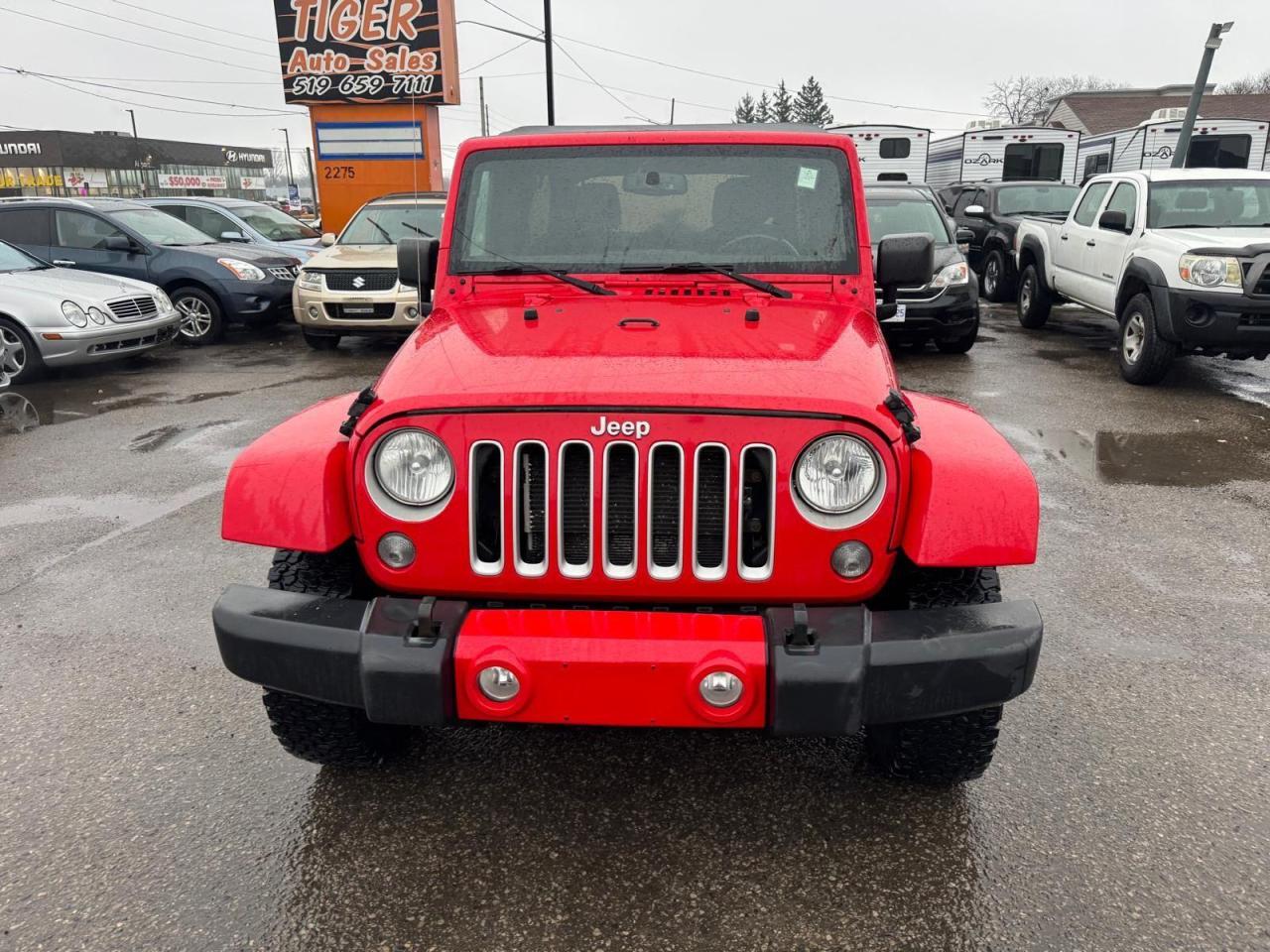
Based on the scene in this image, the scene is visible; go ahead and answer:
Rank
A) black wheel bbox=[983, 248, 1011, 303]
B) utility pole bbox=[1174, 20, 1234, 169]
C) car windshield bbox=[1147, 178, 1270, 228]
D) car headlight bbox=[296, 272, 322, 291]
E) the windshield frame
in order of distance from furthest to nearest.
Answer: utility pole bbox=[1174, 20, 1234, 169] → black wheel bbox=[983, 248, 1011, 303] → car headlight bbox=[296, 272, 322, 291] → car windshield bbox=[1147, 178, 1270, 228] → the windshield frame

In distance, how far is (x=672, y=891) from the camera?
237 cm

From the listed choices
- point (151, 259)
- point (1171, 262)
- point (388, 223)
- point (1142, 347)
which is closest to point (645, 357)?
point (1171, 262)

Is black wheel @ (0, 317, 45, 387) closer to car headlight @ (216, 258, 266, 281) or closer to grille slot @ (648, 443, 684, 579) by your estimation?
car headlight @ (216, 258, 266, 281)

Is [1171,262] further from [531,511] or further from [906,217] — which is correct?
[531,511]

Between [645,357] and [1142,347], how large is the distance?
698cm

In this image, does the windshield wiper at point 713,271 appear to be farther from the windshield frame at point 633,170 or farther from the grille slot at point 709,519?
the grille slot at point 709,519

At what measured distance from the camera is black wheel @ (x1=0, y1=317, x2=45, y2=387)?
8.39m

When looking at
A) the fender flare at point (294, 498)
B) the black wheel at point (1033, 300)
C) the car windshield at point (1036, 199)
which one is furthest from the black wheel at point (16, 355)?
the car windshield at point (1036, 199)

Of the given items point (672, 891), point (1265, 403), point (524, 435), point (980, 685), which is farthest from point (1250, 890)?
point (1265, 403)

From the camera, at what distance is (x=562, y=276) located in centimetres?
325

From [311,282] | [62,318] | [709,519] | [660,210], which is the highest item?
[660,210]

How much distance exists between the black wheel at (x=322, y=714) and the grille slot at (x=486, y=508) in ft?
1.40

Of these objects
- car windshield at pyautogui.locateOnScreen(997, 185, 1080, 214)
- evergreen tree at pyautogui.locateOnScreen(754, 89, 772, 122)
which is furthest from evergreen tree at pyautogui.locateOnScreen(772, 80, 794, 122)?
car windshield at pyautogui.locateOnScreen(997, 185, 1080, 214)

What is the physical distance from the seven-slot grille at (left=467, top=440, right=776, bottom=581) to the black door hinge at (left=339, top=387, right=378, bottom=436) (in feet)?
1.28
